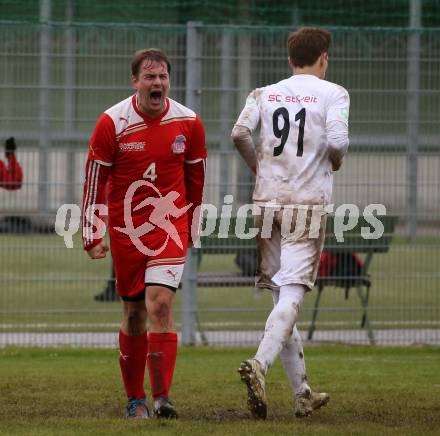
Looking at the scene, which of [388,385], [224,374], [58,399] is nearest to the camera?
[58,399]

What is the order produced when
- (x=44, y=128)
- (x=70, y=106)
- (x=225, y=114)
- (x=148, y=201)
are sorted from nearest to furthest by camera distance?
1. (x=148, y=201)
2. (x=44, y=128)
3. (x=70, y=106)
4. (x=225, y=114)

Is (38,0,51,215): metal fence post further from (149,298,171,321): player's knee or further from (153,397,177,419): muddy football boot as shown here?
(153,397,177,419): muddy football boot

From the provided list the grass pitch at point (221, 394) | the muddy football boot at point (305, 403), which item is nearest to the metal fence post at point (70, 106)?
the grass pitch at point (221, 394)

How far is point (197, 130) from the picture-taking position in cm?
743

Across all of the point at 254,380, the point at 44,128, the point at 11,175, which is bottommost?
the point at 254,380

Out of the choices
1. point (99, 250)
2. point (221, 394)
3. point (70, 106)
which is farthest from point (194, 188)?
point (70, 106)

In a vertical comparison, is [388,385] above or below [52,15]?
below

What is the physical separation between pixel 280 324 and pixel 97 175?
1386 mm

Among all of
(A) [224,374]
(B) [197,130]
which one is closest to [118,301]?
(A) [224,374]

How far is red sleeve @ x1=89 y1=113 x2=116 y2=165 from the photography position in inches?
284

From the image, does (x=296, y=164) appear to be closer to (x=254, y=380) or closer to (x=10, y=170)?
(x=254, y=380)

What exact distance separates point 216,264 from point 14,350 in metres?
2.09

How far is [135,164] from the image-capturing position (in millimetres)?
→ 7250

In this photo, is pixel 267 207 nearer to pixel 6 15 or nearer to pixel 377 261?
pixel 377 261
